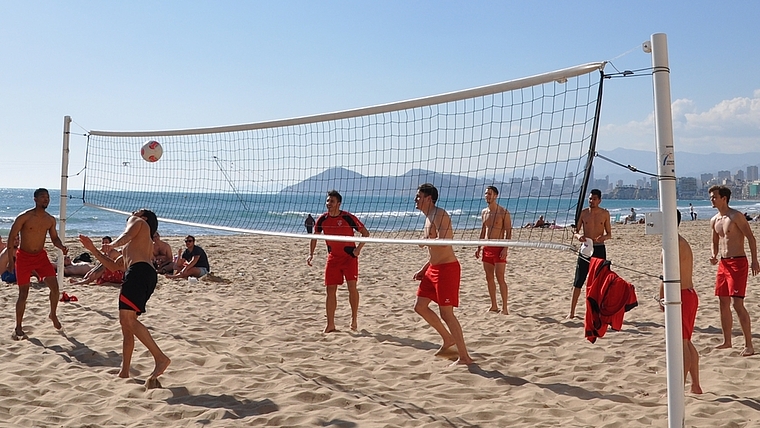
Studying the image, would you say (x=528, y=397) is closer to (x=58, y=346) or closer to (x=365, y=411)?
(x=365, y=411)

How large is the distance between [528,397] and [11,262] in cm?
508

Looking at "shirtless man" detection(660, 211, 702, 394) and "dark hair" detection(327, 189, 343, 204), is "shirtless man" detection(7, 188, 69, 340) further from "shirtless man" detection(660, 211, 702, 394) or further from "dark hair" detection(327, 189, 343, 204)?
"shirtless man" detection(660, 211, 702, 394)

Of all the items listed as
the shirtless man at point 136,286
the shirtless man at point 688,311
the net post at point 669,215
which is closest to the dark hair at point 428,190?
the shirtless man at point 688,311

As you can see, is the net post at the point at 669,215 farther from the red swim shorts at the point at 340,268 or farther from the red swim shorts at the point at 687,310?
the red swim shorts at the point at 340,268

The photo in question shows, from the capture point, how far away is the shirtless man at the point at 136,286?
4777 mm

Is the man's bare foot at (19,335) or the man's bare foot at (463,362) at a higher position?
the man's bare foot at (463,362)

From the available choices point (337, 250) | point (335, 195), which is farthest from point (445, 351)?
point (335, 195)

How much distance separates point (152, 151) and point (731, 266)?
638cm

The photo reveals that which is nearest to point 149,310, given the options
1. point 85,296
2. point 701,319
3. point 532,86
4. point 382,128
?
point 85,296

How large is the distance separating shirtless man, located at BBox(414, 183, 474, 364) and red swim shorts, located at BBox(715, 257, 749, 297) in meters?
2.17

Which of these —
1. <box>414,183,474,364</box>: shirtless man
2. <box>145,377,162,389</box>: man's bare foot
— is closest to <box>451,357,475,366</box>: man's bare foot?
<box>414,183,474,364</box>: shirtless man

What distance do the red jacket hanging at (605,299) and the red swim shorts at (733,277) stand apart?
6.23 feet

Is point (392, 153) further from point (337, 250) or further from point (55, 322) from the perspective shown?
point (55, 322)

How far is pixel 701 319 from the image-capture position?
6977 mm
